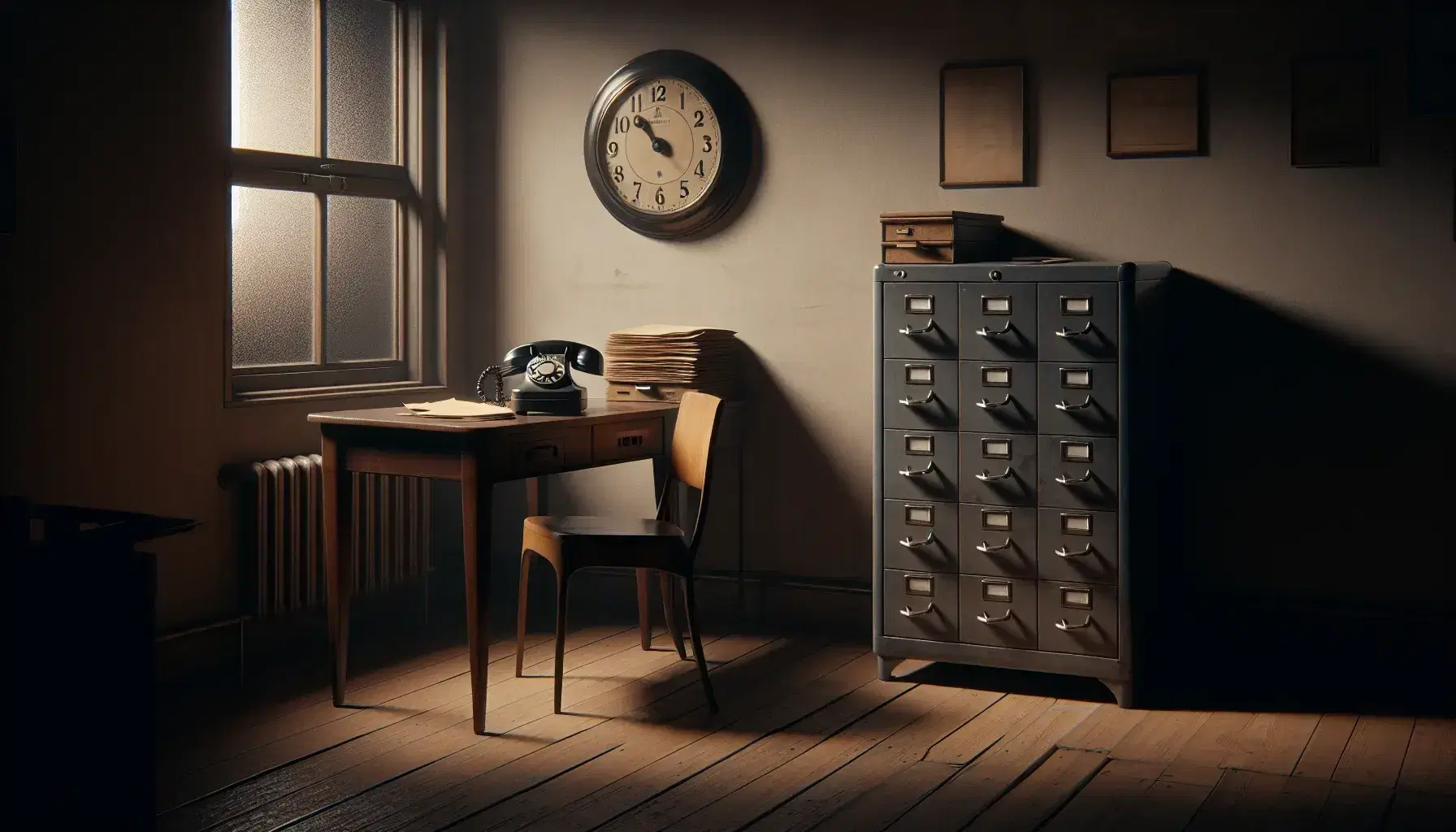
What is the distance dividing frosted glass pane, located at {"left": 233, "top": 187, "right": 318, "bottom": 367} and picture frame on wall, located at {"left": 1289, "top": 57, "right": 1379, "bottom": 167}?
318 centimetres

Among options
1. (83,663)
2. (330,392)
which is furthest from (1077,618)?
(83,663)

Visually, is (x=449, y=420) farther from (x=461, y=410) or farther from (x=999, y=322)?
(x=999, y=322)

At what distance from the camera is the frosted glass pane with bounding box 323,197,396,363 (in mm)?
5090

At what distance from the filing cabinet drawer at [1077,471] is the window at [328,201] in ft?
7.75

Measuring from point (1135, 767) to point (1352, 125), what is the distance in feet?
6.72

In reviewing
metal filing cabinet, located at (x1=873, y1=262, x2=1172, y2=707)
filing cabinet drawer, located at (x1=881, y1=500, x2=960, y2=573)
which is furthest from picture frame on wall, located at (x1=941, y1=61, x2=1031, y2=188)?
filing cabinet drawer, located at (x1=881, y1=500, x2=960, y2=573)

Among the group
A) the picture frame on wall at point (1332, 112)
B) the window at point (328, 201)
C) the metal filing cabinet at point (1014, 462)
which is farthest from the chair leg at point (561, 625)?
the picture frame on wall at point (1332, 112)

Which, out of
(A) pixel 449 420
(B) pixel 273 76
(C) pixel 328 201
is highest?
(B) pixel 273 76

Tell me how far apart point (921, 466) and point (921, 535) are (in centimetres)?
21

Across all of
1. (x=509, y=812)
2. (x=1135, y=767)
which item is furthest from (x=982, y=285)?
(x=509, y=812)

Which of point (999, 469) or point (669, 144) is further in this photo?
point (669, 144)

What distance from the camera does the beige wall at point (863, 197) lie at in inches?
171

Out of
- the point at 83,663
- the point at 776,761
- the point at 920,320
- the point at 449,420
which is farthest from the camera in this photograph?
the point at 920,320

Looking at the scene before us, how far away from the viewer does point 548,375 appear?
4352mm
